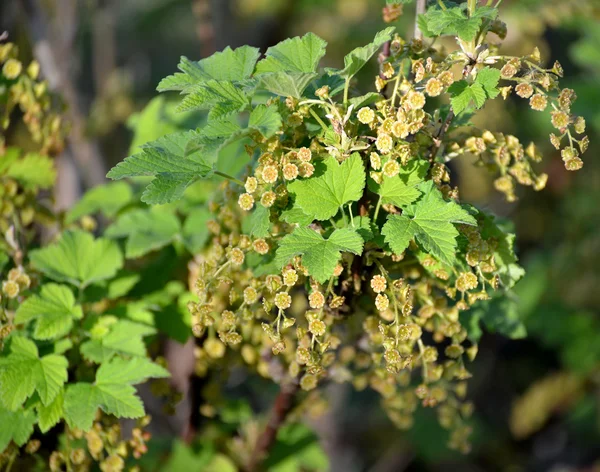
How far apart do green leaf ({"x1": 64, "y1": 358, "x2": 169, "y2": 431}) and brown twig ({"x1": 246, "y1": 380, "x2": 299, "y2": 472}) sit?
0.35m

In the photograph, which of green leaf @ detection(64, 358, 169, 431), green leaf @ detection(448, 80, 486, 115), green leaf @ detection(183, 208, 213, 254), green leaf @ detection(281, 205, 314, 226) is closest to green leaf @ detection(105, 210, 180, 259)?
green leaf @ detection(183, 208, 213, 254)

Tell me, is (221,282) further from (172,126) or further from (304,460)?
(304,460)

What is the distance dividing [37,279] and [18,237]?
5.6 inches

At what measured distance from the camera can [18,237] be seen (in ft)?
5.04

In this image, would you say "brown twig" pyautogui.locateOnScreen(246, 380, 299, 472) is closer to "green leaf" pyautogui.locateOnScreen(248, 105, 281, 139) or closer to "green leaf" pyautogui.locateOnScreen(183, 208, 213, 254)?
"green leaf" pyautogui.locateOnScreen(183, 208, 213, 254)

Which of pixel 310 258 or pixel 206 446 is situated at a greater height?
pixel 310 258

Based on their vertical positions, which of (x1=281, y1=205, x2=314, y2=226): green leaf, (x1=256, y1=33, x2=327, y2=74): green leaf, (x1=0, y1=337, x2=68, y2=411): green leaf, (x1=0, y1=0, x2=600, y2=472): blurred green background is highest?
(x1=256, y1=33, x2=327, y2=74): green leaf

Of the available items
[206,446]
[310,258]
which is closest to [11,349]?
[310,258]

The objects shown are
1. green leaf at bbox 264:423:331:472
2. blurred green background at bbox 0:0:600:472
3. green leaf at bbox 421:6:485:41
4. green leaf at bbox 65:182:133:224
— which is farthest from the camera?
blurred green background at bbox 0:0:600:472

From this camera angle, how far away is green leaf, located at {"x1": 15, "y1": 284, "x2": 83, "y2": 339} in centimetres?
130

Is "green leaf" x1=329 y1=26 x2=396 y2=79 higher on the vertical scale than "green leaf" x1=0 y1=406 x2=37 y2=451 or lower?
higher

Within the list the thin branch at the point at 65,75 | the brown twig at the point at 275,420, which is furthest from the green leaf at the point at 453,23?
the thin branch at the point at 65,75

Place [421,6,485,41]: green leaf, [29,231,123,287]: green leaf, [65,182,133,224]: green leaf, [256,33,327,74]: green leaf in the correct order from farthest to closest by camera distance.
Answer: [65,182,133,224]: green leaf < [29,231,123,287]: green leaf < [256,33,327,74]: green leaf < [421,6,485,41]: green leaf

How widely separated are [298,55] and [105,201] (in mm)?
880
